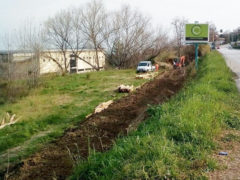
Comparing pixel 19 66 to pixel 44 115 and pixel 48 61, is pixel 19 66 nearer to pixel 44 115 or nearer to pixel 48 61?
pixel 44 115

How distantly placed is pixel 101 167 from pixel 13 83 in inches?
559

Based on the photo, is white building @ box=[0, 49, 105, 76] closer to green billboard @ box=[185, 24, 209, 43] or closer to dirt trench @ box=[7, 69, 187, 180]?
dirt trench @ box=[7, 69, 187, 180]

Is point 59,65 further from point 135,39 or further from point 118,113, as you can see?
point 118,113

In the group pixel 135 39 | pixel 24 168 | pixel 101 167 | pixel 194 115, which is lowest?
pixel 24 168

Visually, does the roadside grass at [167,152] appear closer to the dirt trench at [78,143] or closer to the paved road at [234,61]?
the dirt trench at [78,143]

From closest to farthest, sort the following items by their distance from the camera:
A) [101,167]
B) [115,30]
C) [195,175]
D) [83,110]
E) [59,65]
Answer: [195,175] → [101,167] → [83,110] → [59,65] → [115,30]

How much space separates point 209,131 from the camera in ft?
17.2

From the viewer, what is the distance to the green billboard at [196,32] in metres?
20.9

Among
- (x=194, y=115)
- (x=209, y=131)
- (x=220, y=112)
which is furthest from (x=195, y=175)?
(x=220, y=112)

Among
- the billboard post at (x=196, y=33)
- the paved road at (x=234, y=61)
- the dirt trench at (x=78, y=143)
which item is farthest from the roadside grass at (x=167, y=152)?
the billboard post at (x=196, y=33)

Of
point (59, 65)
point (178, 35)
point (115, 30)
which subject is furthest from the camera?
point (178, 35)

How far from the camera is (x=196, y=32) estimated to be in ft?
68.6

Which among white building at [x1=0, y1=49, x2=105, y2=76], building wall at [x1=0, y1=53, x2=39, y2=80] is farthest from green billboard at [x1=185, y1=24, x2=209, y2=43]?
building wall at [x1=0, y1=53, x2=39, y2=80]

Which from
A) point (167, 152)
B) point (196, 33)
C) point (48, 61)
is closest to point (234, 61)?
point (196, 33)
